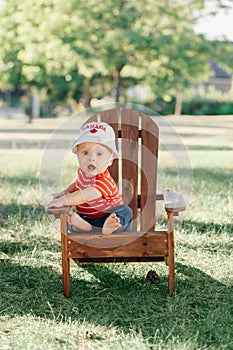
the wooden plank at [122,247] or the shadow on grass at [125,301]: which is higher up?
the wooden plank at [122,247]

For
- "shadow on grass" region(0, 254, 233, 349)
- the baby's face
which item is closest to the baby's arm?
the baby's face

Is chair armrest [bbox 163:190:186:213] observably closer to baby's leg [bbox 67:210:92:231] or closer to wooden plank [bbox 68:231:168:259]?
wooden plank [bbox 68:231:168:259]

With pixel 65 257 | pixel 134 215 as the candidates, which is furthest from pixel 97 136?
pixel 134 215

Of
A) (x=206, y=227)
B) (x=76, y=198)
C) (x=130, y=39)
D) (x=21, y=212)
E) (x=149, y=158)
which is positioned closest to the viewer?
(x=76, y=198)

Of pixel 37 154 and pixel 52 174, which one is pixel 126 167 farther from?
pixel 37 154

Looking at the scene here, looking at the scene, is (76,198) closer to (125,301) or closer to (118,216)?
(118,216)

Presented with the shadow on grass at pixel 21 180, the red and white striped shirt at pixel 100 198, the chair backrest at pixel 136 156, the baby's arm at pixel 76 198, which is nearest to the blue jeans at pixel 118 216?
the red and white striped shirt at pixel 100 198

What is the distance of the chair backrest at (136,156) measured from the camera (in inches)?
163

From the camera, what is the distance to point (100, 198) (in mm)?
3666

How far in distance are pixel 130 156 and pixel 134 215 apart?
1.33 feet

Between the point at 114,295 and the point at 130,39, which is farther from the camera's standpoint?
the point at 130,39

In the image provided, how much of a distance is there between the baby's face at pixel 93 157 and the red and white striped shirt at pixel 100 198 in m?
0.04

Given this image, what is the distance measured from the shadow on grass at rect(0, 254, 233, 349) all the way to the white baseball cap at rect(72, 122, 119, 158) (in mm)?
800

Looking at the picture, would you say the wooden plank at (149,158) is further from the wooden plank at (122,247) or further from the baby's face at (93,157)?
the wooden plank at (122,247)
